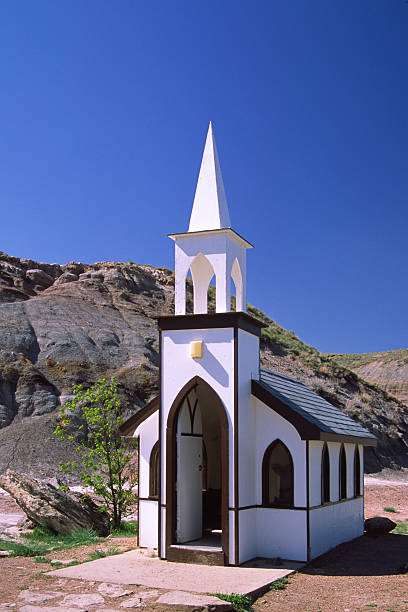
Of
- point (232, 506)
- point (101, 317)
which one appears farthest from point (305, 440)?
point (101, 317)

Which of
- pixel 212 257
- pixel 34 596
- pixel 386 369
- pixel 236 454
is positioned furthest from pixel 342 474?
pixel 386 369

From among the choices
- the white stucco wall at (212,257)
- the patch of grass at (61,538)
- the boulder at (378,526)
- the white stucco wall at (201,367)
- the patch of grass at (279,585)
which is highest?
the white stucco wall at (212,257)

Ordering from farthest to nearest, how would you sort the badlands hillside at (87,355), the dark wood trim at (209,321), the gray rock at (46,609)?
1. the badlands hillside at (87,355)
2. the dark wood trim at (209,321)
3. the gray rock at (46,609)

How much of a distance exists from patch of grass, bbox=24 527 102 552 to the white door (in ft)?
9.70

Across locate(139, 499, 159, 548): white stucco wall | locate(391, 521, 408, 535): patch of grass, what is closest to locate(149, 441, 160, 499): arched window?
locate(139, 499, 159, 548): white stucco wall

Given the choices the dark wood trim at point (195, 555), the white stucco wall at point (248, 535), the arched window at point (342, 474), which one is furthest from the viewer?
the arched window at point (342, 474)

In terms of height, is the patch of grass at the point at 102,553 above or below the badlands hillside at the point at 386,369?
below

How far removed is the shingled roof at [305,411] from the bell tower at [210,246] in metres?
1.98

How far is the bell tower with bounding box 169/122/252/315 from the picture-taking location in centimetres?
1436

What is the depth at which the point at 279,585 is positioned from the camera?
11500 mm

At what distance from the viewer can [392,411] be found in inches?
2053

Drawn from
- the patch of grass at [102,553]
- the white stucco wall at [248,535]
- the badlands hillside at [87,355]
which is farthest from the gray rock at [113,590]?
the badlands hillside at [87,355]

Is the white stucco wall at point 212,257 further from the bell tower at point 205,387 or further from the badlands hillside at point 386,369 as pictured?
the badlands hillside at point 386,369

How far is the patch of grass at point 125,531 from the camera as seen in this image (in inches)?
691
